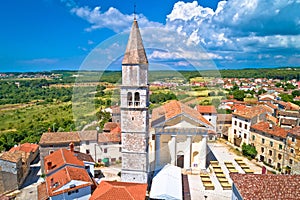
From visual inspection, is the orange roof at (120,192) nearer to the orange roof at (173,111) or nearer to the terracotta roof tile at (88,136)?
the orange roof at (173,111)

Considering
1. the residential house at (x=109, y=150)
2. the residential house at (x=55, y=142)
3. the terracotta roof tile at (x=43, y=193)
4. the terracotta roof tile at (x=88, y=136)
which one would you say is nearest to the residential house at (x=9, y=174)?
the residential house at (x=55, y=142)

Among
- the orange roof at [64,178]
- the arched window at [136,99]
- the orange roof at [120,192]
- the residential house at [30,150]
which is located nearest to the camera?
the orange roof at [120,192]

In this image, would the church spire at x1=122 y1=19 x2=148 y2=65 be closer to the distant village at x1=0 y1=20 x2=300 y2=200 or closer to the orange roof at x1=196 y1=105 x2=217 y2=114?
the distant village at x1=0 y1=20 x2=300 y2=200

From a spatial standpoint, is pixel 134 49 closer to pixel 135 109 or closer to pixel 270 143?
pixel 135 109

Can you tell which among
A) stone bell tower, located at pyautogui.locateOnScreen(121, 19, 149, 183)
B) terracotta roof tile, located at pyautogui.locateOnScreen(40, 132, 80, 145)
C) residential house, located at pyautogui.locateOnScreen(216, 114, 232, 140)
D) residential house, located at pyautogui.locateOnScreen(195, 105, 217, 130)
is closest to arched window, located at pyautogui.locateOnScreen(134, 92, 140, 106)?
stone bell tower, located at pyautogui.locateOnScreen(121, 19, 149, 183)

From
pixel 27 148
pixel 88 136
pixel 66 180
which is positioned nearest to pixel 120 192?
pixel 66 180

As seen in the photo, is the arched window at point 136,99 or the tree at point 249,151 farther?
the tree at point 249,151

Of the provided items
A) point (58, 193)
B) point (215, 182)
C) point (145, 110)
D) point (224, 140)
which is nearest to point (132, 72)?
point (145, 110)

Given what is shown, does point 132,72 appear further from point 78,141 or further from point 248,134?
point 248,134
